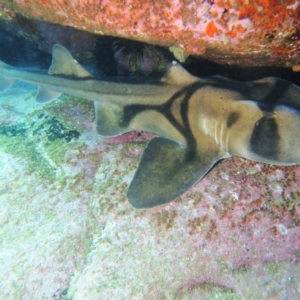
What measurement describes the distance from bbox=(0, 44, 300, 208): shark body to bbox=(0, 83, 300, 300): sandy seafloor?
23 centimetres

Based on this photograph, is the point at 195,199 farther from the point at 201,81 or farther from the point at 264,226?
the point at 201,81

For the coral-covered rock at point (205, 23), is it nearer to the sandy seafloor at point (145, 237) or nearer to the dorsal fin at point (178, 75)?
the dorsal fin at point (178, 75)

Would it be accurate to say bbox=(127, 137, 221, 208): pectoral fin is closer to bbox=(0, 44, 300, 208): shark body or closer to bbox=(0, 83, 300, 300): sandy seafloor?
bbox=(0, 44, 300, 208): shark body

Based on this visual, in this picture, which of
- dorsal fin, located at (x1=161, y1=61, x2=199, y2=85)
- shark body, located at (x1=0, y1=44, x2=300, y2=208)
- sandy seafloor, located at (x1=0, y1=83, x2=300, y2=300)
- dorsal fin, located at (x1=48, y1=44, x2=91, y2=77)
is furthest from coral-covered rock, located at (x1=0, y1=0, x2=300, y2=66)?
sandy seafloor, located at (x1=0, y1=83, x2=300, y2=300)

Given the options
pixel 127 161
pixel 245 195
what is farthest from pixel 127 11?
pixel 245 195

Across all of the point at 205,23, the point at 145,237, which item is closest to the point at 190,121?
the point at 205,23

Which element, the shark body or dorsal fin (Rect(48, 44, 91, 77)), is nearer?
the shark body

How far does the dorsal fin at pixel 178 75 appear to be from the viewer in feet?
10.7

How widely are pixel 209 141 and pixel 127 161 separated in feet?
3.45

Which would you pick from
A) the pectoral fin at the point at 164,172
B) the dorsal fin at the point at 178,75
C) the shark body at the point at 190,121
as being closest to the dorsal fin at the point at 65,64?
the shark body at the point at 190,121

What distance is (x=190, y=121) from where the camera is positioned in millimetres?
3293

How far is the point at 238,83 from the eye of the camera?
312 cm

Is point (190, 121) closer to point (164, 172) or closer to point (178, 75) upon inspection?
point (178, 75)

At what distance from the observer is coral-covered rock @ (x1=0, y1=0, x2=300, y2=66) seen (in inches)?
99.7
